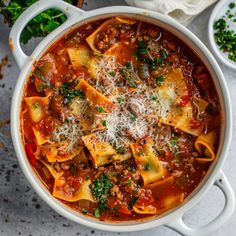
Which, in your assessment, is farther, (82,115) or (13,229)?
(13,229)

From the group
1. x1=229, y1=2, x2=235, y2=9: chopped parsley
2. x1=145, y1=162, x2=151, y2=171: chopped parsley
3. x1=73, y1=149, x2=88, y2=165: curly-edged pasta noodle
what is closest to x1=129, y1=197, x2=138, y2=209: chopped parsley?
x1=145, y1=162, x2=151, y2=171: chopped parsley

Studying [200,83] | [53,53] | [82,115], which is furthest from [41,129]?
[200,83]

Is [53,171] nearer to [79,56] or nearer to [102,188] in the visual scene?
[102,188]

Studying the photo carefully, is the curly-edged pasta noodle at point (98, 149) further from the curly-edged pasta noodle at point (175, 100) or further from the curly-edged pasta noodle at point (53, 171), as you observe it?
the curly-edged pasta noodle at point (175, 100)

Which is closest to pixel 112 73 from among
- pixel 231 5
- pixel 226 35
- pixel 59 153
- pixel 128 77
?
pixel 128 77

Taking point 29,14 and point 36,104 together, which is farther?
point 36,104

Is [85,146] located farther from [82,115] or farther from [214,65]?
[214,65]
